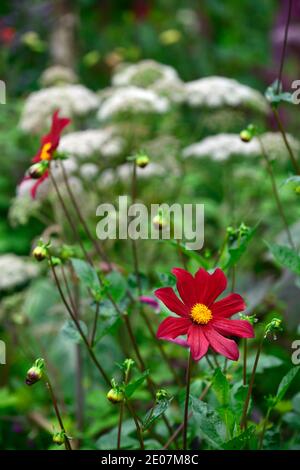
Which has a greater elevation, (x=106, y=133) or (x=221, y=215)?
(x=106, y=133)

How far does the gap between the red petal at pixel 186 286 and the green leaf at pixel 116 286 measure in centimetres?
20

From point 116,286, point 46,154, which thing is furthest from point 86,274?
point 46,154

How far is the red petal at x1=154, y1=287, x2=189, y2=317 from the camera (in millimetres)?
644

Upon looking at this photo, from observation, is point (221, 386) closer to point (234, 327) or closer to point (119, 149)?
point (234, 327)

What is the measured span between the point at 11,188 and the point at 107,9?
1118mm

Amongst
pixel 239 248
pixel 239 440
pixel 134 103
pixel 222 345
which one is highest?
pixel 134 103

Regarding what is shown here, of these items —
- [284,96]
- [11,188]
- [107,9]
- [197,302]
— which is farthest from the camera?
[107,9]

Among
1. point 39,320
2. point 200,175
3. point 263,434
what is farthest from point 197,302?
point 200,175

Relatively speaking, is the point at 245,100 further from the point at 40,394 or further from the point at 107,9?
the point at 107,9

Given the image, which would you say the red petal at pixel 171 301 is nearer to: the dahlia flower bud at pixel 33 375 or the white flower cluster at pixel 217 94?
the dahlia flower bud at pixel 33 375

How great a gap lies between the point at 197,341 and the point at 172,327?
0.10 ft

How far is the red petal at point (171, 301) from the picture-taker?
0.64 metres

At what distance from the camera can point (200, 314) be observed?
66 centimetres

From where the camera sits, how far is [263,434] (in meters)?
0.75
